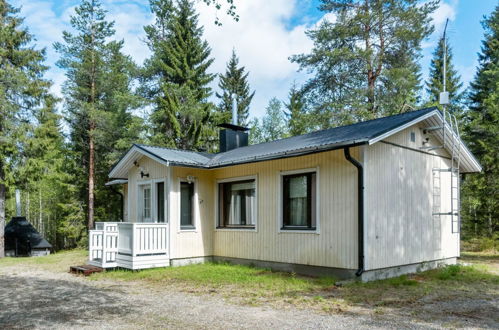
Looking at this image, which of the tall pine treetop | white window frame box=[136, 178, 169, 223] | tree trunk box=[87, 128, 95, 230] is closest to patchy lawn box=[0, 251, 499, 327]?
white window frame box=[136, 178, 169, 223]

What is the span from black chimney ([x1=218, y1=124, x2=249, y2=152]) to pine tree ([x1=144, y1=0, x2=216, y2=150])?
7.07 metres

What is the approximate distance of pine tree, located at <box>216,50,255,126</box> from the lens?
95.1 ft

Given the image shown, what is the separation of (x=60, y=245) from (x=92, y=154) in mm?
9628

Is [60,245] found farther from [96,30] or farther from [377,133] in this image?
[377,133]

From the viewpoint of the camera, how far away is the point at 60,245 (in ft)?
84.6

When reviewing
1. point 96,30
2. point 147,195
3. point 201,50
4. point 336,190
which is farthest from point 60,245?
point 336,190

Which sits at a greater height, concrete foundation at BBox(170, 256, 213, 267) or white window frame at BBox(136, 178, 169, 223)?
white window frame at BBox(136, 178, 169, 223)

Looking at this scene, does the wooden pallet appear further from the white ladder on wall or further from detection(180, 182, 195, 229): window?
the white ladder on wall

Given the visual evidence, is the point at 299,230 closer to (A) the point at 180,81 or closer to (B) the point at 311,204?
(B) the point at 311,204

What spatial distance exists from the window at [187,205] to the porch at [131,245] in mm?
650

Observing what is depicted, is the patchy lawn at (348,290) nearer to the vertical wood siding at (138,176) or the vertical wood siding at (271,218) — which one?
the vertical wood siding at (271,218)

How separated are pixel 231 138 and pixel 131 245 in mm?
4959

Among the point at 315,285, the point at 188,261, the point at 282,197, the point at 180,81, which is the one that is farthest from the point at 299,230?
the point at 180,81

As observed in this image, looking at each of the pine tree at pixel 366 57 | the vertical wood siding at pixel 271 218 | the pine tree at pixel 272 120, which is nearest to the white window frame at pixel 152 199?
the vertical wood siding at pixel 271 218
